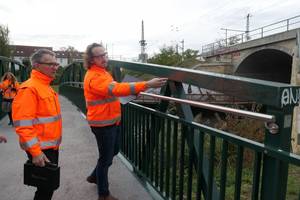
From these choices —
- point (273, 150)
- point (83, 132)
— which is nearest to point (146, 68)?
point (273, 150)


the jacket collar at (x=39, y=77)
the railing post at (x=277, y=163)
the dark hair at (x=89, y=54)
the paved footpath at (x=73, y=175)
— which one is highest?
the dark hair at (x=89, y=54)

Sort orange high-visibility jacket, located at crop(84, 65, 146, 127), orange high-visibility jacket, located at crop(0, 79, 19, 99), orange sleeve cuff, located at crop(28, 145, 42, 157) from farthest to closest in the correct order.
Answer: orange high-visibility jacket, located at crop(0, 79, 19, 99) → orange high-visibility jacket, located at crop(84, 65, 146, 127) → orange sleeve cuff, located at crop(28, 145, 42, 157)

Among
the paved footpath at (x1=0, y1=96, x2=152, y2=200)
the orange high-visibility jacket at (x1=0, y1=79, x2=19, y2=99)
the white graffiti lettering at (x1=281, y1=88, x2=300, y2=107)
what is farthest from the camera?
the orange high-visibility jacket at (x1=0, y1=79, x2=19, y2=99)

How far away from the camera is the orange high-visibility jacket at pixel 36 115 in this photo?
2.57 m

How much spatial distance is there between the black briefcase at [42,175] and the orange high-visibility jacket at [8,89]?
5.75m

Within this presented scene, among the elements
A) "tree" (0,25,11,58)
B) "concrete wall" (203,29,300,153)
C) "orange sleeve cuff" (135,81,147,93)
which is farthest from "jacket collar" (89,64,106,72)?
"tree" (0,25,11,58)

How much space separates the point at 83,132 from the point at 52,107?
14.2 ft

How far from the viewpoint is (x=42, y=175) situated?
2.69 meters

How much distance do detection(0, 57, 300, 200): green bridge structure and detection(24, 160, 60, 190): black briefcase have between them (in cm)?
99

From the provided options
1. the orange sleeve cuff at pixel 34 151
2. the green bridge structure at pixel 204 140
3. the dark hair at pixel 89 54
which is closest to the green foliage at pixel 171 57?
the green bridge structure at pixel 204 140

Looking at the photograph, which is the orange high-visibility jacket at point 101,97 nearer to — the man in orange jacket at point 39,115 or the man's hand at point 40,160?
the man in orange jacket at point 39,115

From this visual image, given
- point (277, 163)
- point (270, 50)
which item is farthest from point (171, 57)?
point (277, 163)

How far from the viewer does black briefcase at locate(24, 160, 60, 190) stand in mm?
2684

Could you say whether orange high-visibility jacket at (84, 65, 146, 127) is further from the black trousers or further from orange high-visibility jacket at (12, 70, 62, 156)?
the black trousers
